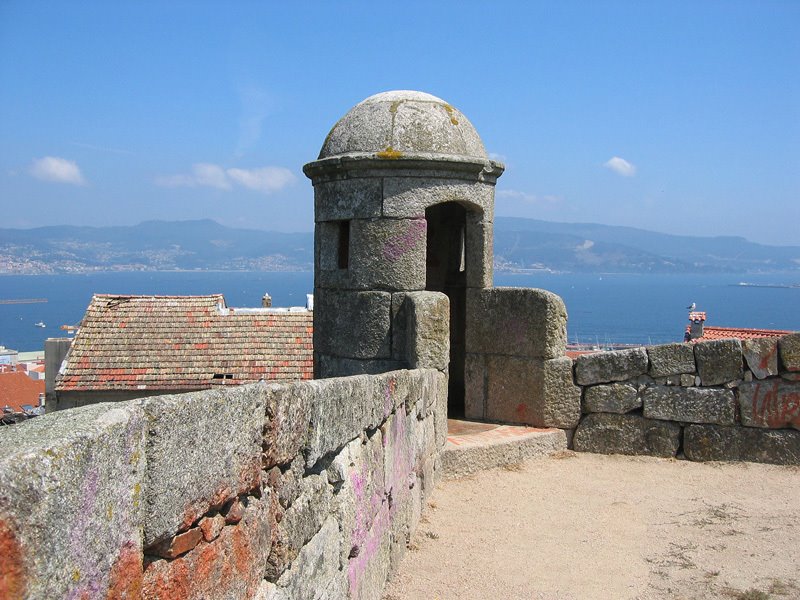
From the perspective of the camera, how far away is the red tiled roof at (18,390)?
33.6 metres

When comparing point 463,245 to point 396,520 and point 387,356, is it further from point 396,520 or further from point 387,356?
point 396,520

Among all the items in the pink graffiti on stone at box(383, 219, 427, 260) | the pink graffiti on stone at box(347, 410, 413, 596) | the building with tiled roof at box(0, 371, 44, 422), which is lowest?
the building with tiled roof at box(0, 371, 44, 422)

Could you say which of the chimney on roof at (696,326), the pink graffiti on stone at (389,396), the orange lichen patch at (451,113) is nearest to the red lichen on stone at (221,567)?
the pink graffiti on stone at (389,396)

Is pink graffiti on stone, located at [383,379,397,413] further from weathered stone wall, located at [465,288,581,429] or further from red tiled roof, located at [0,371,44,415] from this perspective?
red tiled roof, located at [0,371,44,415]

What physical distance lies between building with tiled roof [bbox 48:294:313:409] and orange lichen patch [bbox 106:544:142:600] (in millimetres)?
16883

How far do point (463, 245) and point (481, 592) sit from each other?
5.33 m

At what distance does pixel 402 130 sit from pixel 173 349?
14302mm

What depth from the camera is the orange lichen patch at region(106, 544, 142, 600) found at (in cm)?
170

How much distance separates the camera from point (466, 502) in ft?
20.5

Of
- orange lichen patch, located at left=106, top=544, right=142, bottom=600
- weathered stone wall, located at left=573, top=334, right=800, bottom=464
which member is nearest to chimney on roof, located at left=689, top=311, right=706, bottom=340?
weathered stone wall, located at left=573, top=334, right=800, bottom=464

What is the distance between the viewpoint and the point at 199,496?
2.08 m

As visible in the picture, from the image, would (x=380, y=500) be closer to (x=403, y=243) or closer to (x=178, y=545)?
(x=178, y=545)

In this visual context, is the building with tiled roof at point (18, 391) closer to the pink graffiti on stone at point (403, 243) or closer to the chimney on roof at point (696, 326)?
the chimney on roof at point (696, 326)

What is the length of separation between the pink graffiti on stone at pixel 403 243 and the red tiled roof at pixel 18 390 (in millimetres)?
29297
